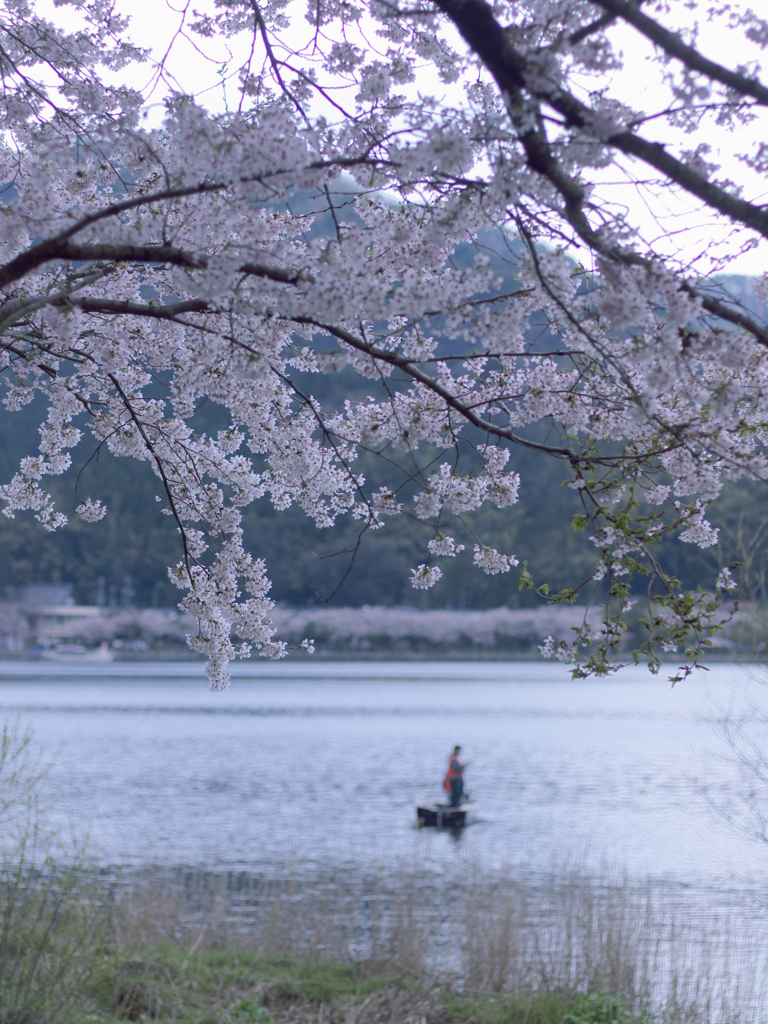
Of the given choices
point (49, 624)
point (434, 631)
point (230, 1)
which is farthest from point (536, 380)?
point (49, 624)

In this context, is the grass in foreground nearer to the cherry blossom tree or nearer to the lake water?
the lake water

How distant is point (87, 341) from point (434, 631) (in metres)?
84.8

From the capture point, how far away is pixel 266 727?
150ft

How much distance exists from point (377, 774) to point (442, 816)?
393 inches

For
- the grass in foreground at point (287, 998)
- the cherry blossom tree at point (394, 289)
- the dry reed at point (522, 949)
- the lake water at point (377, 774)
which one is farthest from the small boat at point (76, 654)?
the cherry blossom tree at point (394, 289)

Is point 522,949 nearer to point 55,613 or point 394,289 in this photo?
point 394,289

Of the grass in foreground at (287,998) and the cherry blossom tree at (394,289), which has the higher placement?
the cherry blossom tree at (394,289)

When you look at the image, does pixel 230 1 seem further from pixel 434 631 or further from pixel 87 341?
pixel 434 631

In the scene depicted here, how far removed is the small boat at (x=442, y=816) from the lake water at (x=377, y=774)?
467mm

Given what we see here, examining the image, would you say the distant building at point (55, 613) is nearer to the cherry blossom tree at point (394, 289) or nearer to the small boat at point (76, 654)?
the small boat at point (76, 654)

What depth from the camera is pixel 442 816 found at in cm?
2106

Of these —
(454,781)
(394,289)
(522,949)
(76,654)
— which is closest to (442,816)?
(454,781)

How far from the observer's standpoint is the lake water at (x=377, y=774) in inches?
757

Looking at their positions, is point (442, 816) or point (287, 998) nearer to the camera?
point (287, 998)
